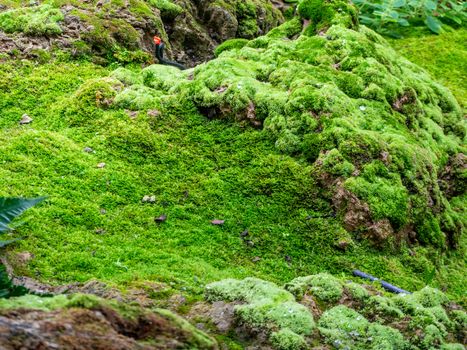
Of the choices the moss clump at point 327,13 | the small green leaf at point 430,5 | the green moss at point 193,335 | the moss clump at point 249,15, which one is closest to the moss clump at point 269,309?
the green moss at point 193,335

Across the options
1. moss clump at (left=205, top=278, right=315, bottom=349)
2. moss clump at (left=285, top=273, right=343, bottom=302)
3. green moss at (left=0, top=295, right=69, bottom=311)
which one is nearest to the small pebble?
moss clump at (left=205, top=278, right=315, bottom=349)

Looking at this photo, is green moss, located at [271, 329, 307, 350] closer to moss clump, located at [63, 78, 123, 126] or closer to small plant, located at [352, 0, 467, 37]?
moss clump, located at [63, 78, 123, 126]

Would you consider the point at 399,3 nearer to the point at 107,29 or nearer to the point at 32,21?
the point at 107,29

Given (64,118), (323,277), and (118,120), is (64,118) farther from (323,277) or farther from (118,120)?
(323,277)

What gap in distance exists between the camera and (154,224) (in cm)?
687

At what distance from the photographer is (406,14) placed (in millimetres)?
17500

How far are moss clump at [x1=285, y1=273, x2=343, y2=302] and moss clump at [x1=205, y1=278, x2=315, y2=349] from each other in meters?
0.28

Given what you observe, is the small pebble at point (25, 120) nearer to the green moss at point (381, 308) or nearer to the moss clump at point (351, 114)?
the moss clump at point (351, 114)

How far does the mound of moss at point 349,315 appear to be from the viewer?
15.0 feet

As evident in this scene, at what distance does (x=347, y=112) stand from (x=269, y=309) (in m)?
4.39

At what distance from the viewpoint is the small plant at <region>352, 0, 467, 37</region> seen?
16.6 metres

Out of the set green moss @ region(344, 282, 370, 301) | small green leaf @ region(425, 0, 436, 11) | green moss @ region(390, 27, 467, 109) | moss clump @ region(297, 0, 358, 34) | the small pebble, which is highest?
moss clump @ region(297, 0, 358, 34)

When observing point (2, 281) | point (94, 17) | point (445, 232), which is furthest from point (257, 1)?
point (2, 281)

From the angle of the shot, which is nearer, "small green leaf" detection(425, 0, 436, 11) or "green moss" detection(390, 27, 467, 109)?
"green moss" detection(390, 27, 467, 109)
